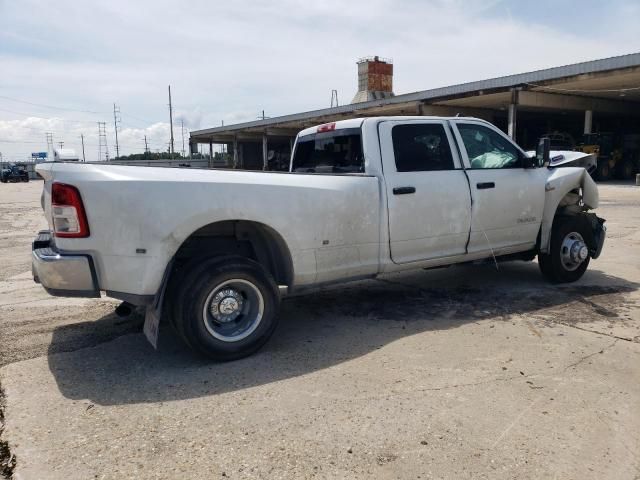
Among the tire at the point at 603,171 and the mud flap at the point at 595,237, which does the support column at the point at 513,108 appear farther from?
the mud flap at the point at 595,237

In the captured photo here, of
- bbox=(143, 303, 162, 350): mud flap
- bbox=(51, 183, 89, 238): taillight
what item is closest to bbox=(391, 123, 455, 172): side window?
bbox=(143, 303, 162, 350): mud flap

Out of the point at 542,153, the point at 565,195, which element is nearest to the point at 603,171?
the point at 565,195

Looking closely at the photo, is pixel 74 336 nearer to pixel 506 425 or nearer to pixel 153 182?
pixel 153 182

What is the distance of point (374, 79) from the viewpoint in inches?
2413

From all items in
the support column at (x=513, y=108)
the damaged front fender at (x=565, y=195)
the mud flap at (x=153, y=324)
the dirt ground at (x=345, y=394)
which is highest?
the support column at (x=513, y=108)

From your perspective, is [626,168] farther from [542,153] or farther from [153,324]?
[153,324]

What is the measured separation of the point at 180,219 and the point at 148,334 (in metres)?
0.93

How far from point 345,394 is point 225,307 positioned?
3.88ft

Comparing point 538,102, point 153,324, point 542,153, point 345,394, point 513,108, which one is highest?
point 538,102

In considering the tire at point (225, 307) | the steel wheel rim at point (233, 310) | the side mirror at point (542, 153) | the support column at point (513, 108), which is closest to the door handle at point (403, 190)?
the tire at point (225, 307)

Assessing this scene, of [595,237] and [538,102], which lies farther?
[538,102]

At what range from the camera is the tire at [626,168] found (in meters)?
30.0

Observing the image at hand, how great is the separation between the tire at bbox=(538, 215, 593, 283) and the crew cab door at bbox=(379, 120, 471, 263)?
59.1 inches

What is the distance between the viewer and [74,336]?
4719 mm
